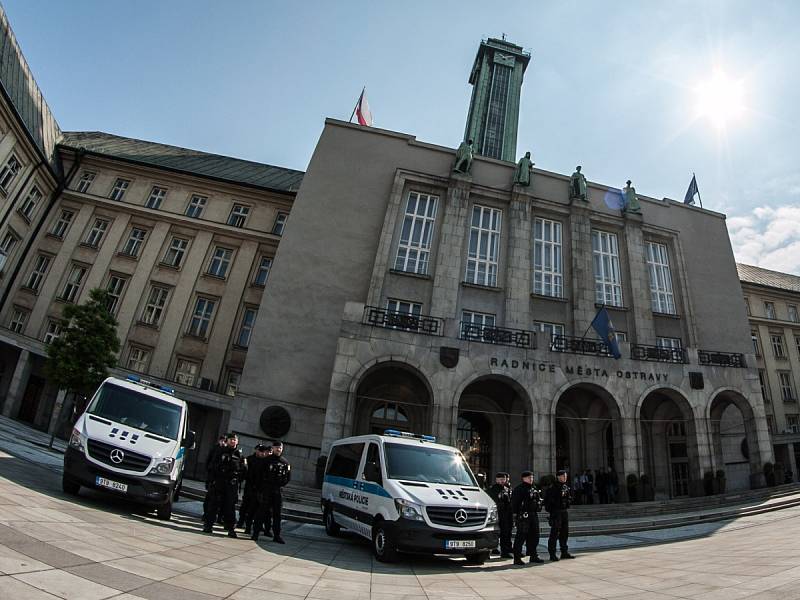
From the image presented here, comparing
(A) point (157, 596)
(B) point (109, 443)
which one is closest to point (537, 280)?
(B) point (109, 443)

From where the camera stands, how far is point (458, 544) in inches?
274

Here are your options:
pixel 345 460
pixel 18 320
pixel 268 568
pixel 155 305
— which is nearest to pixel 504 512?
pixel 345 460

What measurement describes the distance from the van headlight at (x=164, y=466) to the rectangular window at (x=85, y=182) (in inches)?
1124

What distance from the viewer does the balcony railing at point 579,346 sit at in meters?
19.6

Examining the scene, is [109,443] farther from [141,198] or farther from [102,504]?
[141,198]

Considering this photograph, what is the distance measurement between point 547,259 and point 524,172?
5.24 meters

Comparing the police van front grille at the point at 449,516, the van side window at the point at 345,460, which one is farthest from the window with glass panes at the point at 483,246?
the police van front grille at the point at 449,516

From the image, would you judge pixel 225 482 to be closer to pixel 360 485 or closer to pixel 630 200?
pixel 360 485

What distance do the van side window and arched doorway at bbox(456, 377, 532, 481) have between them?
10773 mm

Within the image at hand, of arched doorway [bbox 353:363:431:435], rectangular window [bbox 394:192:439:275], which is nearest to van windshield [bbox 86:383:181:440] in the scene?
arched doorway [bbox 353:363:431:435]

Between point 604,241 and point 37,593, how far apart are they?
27808mm

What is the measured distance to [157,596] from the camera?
3803 millimetres

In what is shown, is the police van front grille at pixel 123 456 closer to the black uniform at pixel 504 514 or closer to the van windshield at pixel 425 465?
the van windshield at pixel 425 465

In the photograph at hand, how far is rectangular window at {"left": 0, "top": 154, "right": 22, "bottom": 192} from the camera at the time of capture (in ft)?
79.9
